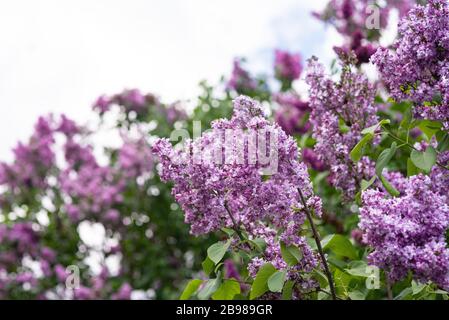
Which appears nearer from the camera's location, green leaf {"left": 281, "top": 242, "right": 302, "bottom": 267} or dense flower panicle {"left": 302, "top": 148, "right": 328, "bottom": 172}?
green leaf {"left": 281, "top": 242, "right": 302, "bottom": 267}

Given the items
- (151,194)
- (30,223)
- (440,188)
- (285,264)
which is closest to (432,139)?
(440,188)

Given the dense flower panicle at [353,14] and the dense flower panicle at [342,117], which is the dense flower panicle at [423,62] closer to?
the dense flower panicle at [342,117]

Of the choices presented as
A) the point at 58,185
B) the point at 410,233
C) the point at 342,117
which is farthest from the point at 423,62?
the point at 58,185

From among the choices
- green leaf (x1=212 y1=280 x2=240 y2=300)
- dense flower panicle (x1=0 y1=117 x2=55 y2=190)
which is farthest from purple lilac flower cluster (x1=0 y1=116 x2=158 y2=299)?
green leaf (x1=212 y1=280 x2=240 y2=300)

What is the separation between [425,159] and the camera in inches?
84.7

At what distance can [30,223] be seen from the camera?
7344mm

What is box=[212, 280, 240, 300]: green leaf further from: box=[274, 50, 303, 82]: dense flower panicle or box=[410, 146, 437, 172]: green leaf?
box=[274, 50, 303, 82]: dense flower panicle

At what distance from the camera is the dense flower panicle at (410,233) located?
5.96 feet

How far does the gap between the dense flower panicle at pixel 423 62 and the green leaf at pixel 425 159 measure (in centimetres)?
11

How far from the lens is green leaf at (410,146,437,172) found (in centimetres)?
212

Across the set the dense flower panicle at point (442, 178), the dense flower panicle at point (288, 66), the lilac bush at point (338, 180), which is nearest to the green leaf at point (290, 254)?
the lilac bush at point (338, 180)

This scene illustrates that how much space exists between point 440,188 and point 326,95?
62 centimetres

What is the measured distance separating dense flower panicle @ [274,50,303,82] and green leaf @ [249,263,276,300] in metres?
4.68
